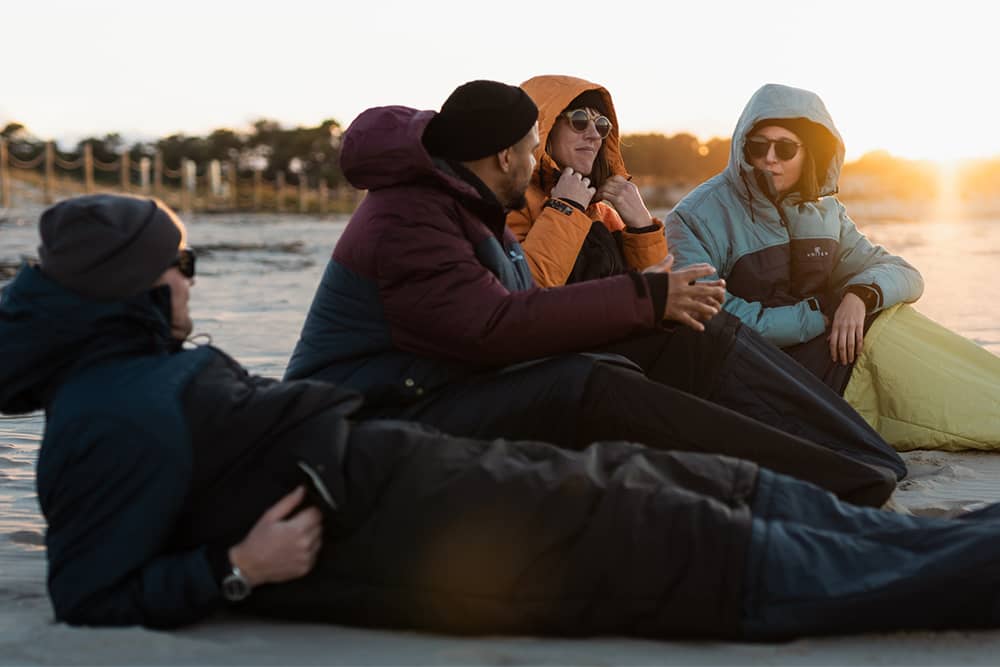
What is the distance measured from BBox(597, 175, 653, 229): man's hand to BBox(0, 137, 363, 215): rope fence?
1129 inches

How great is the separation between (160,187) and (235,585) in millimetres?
39770

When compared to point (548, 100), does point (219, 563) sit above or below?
below

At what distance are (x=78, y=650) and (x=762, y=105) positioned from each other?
3.74 m

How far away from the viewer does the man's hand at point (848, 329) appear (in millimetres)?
4910

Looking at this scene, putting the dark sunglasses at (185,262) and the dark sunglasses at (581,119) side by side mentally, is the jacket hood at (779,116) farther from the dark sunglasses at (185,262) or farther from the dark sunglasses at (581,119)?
the dark sunglasses at (185,262)

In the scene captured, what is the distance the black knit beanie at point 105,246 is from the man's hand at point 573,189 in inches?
79.0

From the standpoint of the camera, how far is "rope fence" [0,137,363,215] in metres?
34.9

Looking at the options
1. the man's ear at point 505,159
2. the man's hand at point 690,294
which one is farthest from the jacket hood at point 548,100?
the man's hand at point 690,294

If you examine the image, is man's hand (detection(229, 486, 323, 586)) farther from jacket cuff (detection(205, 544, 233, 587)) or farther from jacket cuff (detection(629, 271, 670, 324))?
jacket cuff (detection(629, 271, 670, 324))

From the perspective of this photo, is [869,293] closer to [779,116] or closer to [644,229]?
[779,116]

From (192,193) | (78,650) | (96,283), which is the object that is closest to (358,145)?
(96,283)

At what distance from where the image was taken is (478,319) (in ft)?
10.8

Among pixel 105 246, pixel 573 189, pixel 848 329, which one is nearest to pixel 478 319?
pixel 105 246

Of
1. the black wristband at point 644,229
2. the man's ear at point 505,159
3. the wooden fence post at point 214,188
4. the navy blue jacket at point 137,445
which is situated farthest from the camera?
the wooden fence post at point 214,188
